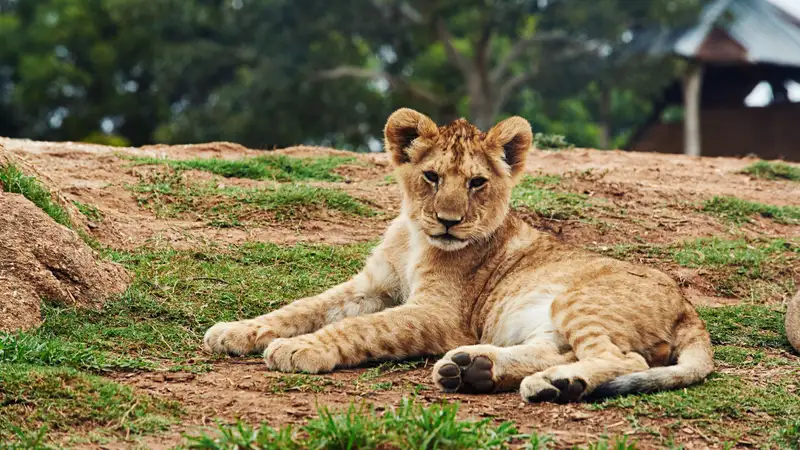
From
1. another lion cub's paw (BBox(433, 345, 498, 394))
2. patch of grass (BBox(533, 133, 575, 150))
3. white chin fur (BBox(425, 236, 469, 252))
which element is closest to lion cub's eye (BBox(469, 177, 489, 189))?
white chin fur (BBox(425, 236, 469, 252))

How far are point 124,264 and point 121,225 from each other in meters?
0.92

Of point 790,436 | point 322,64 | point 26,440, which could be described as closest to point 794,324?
point 790,436

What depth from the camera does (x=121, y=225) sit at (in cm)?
756

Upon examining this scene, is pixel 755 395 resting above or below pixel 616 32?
below

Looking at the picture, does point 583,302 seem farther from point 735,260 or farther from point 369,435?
point 735,260

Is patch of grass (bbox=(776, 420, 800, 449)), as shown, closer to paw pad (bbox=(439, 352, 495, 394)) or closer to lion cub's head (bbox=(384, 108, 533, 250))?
paw pad (bbox=(439, 352, 495, 394))

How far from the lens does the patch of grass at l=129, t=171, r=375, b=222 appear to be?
8.16 meters

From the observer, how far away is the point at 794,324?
579 cm

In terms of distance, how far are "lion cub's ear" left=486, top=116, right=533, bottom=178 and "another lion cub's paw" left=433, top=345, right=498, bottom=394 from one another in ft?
4.91

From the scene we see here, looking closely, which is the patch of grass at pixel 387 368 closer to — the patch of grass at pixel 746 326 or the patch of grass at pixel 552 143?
the patch of grass at pixel 746 326

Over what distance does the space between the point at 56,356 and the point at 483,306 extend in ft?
7.21

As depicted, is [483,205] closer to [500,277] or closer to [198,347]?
[500,277]

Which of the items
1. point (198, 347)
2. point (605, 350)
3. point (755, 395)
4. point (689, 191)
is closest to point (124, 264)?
point (198, 347)

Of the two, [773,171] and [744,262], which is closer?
[744,262]
